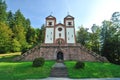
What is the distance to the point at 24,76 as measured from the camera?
19.8m

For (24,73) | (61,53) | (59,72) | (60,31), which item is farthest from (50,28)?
(24,73)

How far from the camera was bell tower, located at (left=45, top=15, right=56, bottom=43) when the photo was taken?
1692 inches

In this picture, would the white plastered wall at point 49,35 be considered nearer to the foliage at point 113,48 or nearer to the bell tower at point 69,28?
the bell tower at point 69,28

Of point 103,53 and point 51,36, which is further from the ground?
point 51,36

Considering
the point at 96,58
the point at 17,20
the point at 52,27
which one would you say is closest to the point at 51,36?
the point at 52,27

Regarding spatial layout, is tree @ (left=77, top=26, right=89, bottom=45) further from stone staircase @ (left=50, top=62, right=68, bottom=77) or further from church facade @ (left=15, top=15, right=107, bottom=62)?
stone staircase @ (left=50, top=62, right=68, bottom=77)

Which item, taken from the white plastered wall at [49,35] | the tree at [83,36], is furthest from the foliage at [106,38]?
the white plastered wall at [49,35]

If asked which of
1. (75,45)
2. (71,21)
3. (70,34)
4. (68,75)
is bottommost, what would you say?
(68,75)

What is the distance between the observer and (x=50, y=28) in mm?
44312

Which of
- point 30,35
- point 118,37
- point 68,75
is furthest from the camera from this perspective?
point 30,35

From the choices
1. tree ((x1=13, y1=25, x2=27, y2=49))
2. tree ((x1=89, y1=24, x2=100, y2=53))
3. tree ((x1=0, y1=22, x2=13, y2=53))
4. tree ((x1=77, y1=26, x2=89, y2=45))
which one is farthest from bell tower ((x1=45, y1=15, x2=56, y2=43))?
tree ((x1=89, y1=24, x2=100, y2=53))

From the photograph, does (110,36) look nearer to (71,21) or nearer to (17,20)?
(71,21)

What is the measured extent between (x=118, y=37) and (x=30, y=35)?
110 ft

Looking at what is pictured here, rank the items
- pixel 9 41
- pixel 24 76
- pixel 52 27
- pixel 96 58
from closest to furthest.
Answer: pixel 24 76
pixel 96 58
pixel 52 27
pixel 9 41
